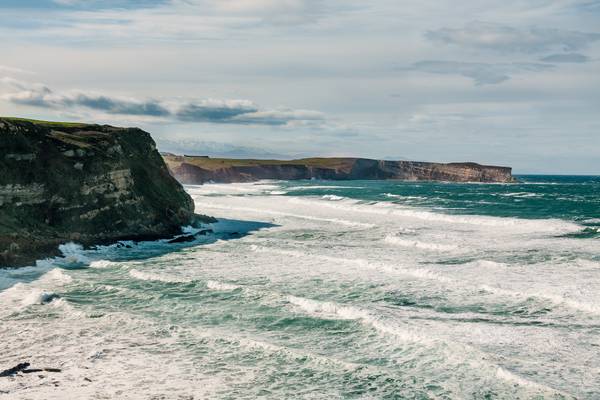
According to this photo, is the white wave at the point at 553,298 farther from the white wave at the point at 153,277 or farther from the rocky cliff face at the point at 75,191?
the rocky cliff face at the point at 75,191

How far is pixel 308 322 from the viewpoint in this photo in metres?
20.0

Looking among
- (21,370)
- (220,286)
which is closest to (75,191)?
(220,286)

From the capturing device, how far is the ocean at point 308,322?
14.7 meters

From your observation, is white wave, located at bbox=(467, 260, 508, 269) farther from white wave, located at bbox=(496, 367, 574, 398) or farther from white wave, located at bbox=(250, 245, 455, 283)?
white wave, located at bbox=(496, 367, 574, 398)

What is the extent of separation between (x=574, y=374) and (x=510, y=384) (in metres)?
2.01

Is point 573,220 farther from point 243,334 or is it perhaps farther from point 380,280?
point 243,334

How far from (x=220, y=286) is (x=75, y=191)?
17.9 m

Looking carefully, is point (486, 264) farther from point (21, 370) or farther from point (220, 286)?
point (21, 370)

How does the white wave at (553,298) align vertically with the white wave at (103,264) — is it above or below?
above

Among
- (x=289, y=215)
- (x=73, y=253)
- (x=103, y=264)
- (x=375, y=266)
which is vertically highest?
(x=289, y=215)

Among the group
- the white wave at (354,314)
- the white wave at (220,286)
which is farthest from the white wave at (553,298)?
the white wave at (220,286)

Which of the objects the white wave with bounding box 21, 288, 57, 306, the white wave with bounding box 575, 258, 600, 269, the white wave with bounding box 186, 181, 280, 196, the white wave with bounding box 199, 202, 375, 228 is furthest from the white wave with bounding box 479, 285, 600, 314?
the white wave with bounding box 186, 181, 280, 196

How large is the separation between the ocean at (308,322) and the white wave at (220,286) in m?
0.11

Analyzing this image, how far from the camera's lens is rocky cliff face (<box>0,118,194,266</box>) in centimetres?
3362
